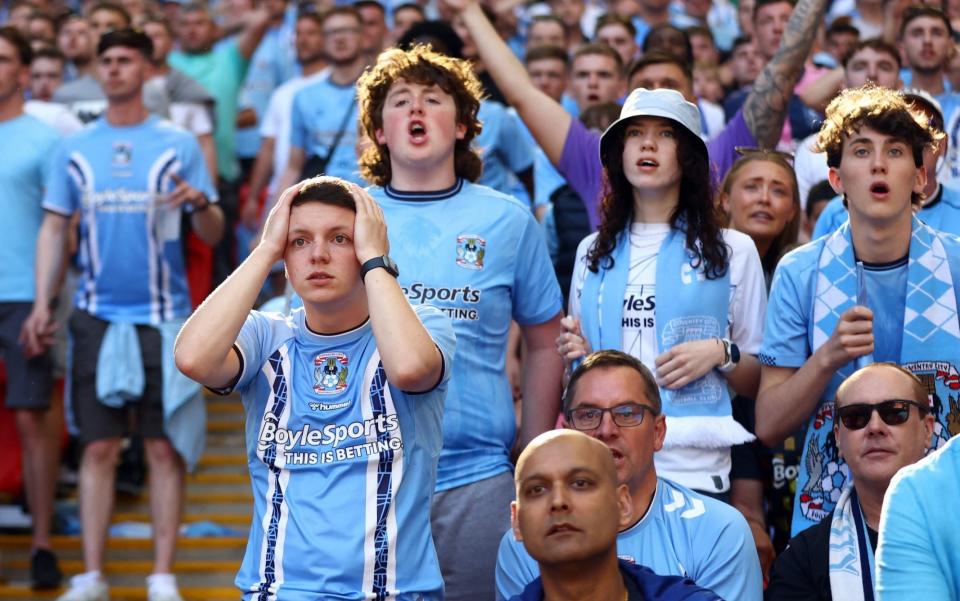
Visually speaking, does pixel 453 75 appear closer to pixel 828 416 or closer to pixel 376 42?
pixel 828 416

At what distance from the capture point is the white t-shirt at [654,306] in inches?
207

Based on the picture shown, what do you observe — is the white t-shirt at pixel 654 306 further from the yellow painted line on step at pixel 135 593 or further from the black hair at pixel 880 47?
the yellow painted line on step at pixel 135 593

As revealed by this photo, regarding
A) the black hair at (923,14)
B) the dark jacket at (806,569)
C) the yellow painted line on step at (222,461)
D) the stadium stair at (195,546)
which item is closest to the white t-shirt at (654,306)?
the dark jacket at (806,569)

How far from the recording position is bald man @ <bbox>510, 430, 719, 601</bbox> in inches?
157

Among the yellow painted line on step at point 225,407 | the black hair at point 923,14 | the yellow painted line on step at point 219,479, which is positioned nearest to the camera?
the black hair at point 923,14

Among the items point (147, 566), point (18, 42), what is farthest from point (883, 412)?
point (18, 42)

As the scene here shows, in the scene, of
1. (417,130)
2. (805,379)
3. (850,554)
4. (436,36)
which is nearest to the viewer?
(850,554)

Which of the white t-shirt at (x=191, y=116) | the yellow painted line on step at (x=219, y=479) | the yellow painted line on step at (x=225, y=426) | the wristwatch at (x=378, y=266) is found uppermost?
the white t-shirt at (x=191, y=116)

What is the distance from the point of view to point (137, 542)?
8.76m

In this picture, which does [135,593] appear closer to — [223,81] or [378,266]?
[378,266]

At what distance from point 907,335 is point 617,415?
1.04 m

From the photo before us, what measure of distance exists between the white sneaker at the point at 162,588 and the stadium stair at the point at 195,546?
1.58 feet

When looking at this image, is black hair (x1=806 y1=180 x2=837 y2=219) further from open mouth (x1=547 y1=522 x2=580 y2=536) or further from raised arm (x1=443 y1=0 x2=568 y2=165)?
open mouth (x1=547 y1=522 x2=580 y2=536)

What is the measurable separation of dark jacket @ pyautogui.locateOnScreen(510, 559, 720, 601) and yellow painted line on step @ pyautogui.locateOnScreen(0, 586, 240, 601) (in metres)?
4.12
